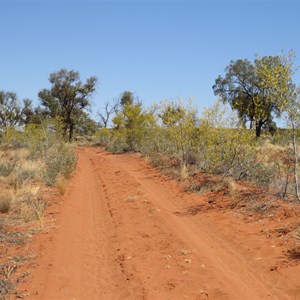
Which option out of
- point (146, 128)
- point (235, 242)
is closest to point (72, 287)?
point (235, 242)

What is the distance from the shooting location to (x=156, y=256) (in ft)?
25.8

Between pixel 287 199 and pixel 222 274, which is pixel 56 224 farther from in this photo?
pixel 287 199

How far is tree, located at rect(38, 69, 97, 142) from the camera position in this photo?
154 ft

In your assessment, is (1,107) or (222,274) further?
(1,107)

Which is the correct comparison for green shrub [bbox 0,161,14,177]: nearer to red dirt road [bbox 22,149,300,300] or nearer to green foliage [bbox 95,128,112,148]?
red dirt road [bbox 22,149,300,300]

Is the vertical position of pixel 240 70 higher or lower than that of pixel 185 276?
higher

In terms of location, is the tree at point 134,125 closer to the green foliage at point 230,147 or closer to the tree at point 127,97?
the green foliage at point 230,147

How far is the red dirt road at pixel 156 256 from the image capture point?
6.21 metres

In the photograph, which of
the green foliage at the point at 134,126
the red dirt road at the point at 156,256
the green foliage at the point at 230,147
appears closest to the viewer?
the red dirt road at the point at 156,256

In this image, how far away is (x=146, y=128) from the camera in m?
30.4

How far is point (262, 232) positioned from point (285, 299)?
10.9 feet

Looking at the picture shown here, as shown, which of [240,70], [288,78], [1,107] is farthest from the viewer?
[1,107]

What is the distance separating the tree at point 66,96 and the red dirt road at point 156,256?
117 ft

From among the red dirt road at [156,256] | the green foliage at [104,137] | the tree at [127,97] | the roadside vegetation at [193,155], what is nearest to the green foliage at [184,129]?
the roadside vegetation at [193,155]
